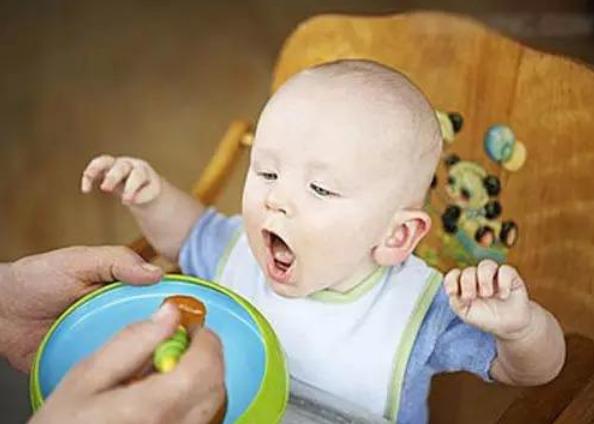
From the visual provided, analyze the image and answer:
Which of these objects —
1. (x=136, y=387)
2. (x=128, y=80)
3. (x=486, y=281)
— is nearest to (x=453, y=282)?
(x=486, y=281)

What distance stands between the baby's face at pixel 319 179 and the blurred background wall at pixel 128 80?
0.92 m

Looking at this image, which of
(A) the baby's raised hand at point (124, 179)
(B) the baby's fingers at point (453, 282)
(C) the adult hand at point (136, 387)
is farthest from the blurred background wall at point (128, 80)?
(C) the adult hand at point (136, 387)

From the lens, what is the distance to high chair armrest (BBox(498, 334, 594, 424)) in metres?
0.84

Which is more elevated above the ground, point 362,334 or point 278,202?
point 278,202

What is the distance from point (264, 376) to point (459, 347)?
180 millimetres

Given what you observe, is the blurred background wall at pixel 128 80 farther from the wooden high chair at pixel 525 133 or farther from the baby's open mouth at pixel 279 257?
the baby's open mouth at pixel 279 257

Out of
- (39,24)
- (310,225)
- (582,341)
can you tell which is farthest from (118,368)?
(39,24)

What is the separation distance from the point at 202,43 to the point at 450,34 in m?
1.16

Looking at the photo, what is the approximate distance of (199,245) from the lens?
3.28ft

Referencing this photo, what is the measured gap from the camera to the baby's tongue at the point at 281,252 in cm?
86

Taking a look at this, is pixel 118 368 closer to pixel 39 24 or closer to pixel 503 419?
pixel 503 419

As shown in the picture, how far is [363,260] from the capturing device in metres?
0.88

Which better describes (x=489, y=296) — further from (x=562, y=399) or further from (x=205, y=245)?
(x=205, y=245)

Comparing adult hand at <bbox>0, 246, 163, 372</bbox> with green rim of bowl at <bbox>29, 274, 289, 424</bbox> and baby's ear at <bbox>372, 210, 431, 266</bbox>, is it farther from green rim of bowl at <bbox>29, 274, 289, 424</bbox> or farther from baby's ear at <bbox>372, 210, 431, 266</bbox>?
baby's ear at <bbox>372, 210, 431, 266</bbox>
